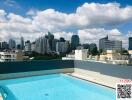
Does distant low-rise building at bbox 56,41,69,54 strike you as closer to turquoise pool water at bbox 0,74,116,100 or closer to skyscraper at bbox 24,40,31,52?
skyscraper at bbox 24,40,31,52

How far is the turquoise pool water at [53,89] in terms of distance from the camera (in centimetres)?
930

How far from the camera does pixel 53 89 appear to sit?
11.1 m

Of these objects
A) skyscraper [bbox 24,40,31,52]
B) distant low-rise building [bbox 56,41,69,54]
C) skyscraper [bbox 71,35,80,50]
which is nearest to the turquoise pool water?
distant low-rise building [bbox 56,41,69,54]

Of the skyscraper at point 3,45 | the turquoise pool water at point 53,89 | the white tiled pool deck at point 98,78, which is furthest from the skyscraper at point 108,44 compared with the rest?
the turquoise pool water at point 53,89

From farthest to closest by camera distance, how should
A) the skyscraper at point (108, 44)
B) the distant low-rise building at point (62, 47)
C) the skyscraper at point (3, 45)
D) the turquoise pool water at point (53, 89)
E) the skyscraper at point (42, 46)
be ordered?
the skyscraper at point (108, 44)
the skyscraper at point (3, 45)
the distant low-rise building at point (62, 47)
the skyscraper at point (42, 46)
the turquoise pool water at point (53, 89)

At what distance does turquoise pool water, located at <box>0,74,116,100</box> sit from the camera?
366 inches

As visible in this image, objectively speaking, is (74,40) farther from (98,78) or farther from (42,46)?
(98,78)

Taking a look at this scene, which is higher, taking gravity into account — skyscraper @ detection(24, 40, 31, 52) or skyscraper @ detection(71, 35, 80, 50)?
skyscraper @ detection(71, 35, 80, 50)

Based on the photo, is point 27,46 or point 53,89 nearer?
point 53,89

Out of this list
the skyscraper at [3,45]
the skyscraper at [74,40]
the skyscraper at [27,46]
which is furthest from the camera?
the skyscraper at [74,40]

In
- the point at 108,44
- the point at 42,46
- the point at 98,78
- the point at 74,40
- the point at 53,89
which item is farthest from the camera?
the point at 108,44

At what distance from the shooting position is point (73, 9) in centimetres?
2027

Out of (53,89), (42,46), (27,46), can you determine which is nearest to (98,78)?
(53,89)

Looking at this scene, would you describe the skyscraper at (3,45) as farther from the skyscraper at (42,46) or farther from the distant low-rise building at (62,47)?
the distant low-rise building at (62,47)
